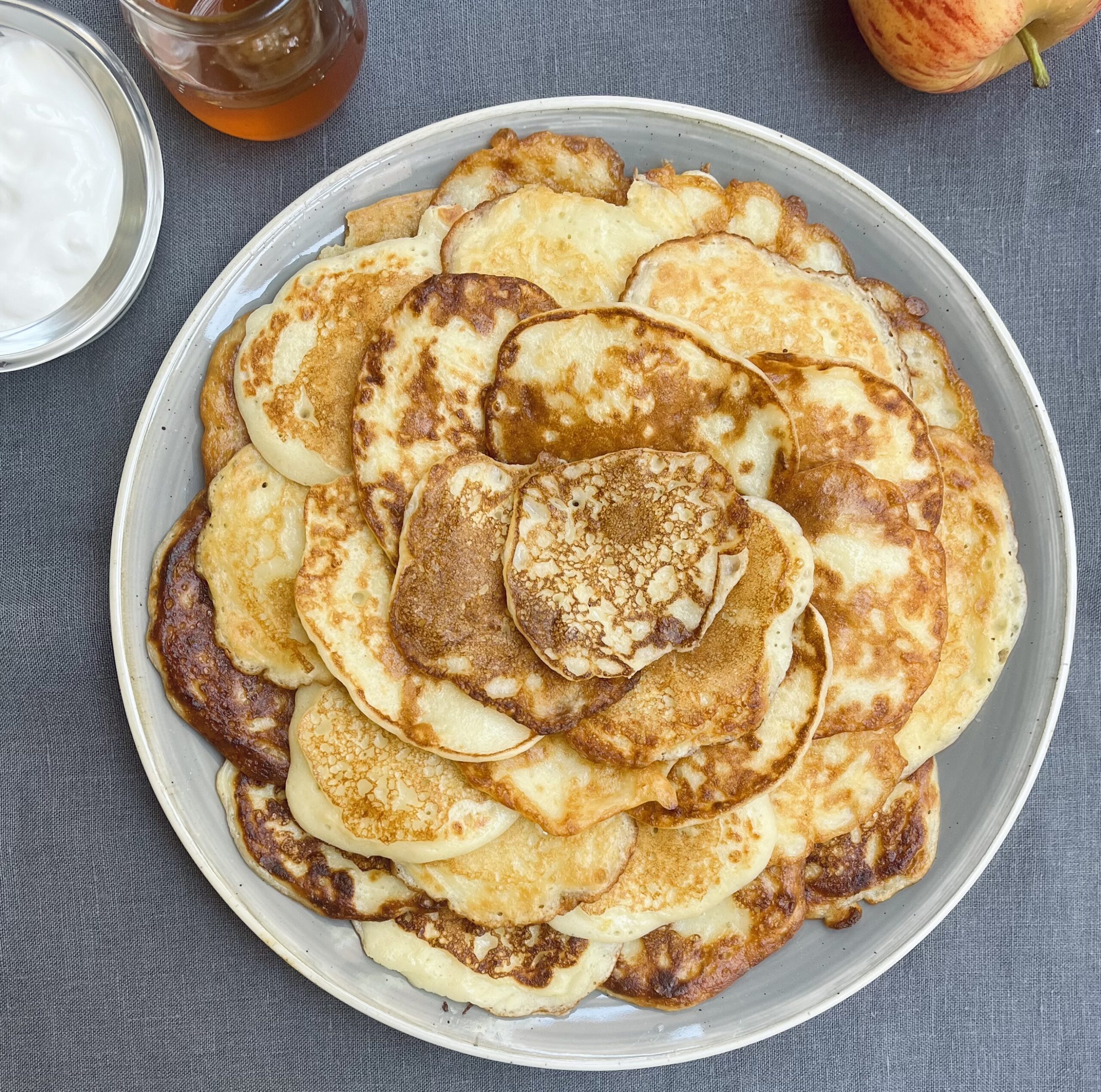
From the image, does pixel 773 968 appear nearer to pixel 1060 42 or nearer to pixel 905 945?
pixel 905 945

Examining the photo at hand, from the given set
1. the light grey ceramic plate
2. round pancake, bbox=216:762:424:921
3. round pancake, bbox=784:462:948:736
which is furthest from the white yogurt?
round pancake, bbox=784:462:948:736

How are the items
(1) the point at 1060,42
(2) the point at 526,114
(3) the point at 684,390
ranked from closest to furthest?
1. (3) the point at 684,390
2. (2) the point at 526,114
3. (1) the point at 1060,42

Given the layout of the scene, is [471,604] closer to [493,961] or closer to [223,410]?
[223,410]

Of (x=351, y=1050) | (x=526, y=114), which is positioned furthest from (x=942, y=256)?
(x=351, y=1050)

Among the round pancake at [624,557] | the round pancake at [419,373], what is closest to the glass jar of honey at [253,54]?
the round pancake at [419,373]

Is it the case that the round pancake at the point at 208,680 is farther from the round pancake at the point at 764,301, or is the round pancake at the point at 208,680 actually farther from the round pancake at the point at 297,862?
the round pancake at the point at 764,301

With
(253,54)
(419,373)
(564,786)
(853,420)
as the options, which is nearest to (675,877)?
(564,786)

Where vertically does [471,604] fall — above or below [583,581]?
below
